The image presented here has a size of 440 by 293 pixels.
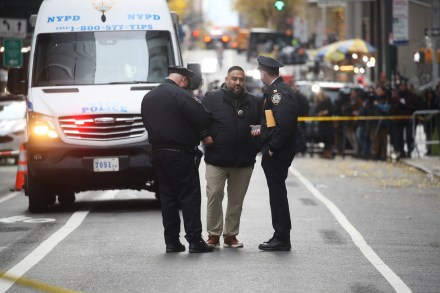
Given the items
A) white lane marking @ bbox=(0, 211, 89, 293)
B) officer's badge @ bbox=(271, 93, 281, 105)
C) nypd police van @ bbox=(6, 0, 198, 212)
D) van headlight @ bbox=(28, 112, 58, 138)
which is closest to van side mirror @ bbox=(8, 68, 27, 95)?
nypd police van @ bbox=(6, 0, 198, 212)

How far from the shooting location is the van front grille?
56.5ft

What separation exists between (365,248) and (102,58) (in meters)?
6.19

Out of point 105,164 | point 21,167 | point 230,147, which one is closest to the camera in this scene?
point 230,147

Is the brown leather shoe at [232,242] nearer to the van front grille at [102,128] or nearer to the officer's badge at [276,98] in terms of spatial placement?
the officer's badge at [276,98]

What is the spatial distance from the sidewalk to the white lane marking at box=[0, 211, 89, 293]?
1098cm

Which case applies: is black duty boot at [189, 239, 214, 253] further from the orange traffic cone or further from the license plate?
the orange traffic cone

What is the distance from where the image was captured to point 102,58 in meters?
18.1

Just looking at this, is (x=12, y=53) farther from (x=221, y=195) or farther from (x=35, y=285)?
(x=35, y=285)

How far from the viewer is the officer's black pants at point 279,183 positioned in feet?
43.0

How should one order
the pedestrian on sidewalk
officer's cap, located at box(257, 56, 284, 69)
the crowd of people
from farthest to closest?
the crowd of people → the pedestrian on sidewalk → officer's cap, located at box(257, 56, 284, 69)

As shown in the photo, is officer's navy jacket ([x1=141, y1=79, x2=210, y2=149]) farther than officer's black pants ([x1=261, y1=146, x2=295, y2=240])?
No

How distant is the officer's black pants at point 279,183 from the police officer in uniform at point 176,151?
714mm

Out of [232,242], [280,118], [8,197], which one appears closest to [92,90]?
[8,197]

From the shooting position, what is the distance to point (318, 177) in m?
25.8
